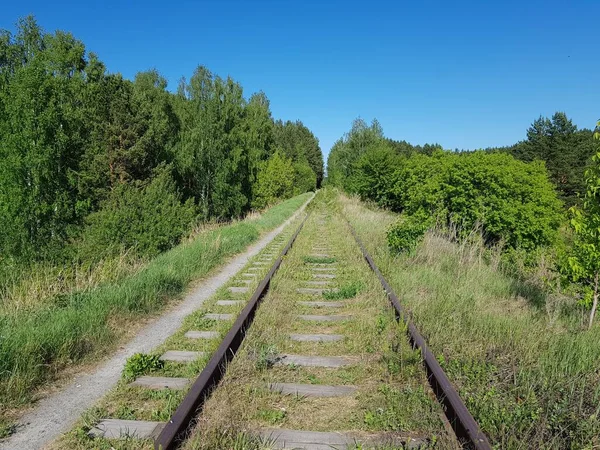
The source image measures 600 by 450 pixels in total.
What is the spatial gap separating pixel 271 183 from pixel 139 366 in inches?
1615

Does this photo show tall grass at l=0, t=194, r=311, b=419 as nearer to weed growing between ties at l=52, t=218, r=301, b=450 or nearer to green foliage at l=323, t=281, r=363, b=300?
weed growing between ties at l=52, t=218, r=301, b=450

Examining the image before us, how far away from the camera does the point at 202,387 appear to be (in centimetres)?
317

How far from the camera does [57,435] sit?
2941 millimetres

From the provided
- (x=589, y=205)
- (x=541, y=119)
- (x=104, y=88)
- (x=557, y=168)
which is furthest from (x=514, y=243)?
(x=541, y=119)

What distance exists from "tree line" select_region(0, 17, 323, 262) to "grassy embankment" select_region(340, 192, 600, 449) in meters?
15.5

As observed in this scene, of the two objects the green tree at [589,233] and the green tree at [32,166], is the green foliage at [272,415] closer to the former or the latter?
the green tree at [589,233]

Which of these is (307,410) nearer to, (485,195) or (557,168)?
(485,195)

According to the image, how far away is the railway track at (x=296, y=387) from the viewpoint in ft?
9.04

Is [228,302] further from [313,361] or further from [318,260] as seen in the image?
[318,260]

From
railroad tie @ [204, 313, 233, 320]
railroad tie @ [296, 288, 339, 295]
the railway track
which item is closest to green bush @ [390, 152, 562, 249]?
railroad tie @ [296, 288, 339, 295]

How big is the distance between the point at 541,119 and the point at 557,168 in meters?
12.3

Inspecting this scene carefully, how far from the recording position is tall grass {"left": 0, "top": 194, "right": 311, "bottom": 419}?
3713 mm

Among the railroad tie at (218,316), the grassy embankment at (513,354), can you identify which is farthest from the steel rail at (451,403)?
the railroad tie at (218,316)

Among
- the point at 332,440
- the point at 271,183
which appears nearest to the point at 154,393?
the point at 332,440
